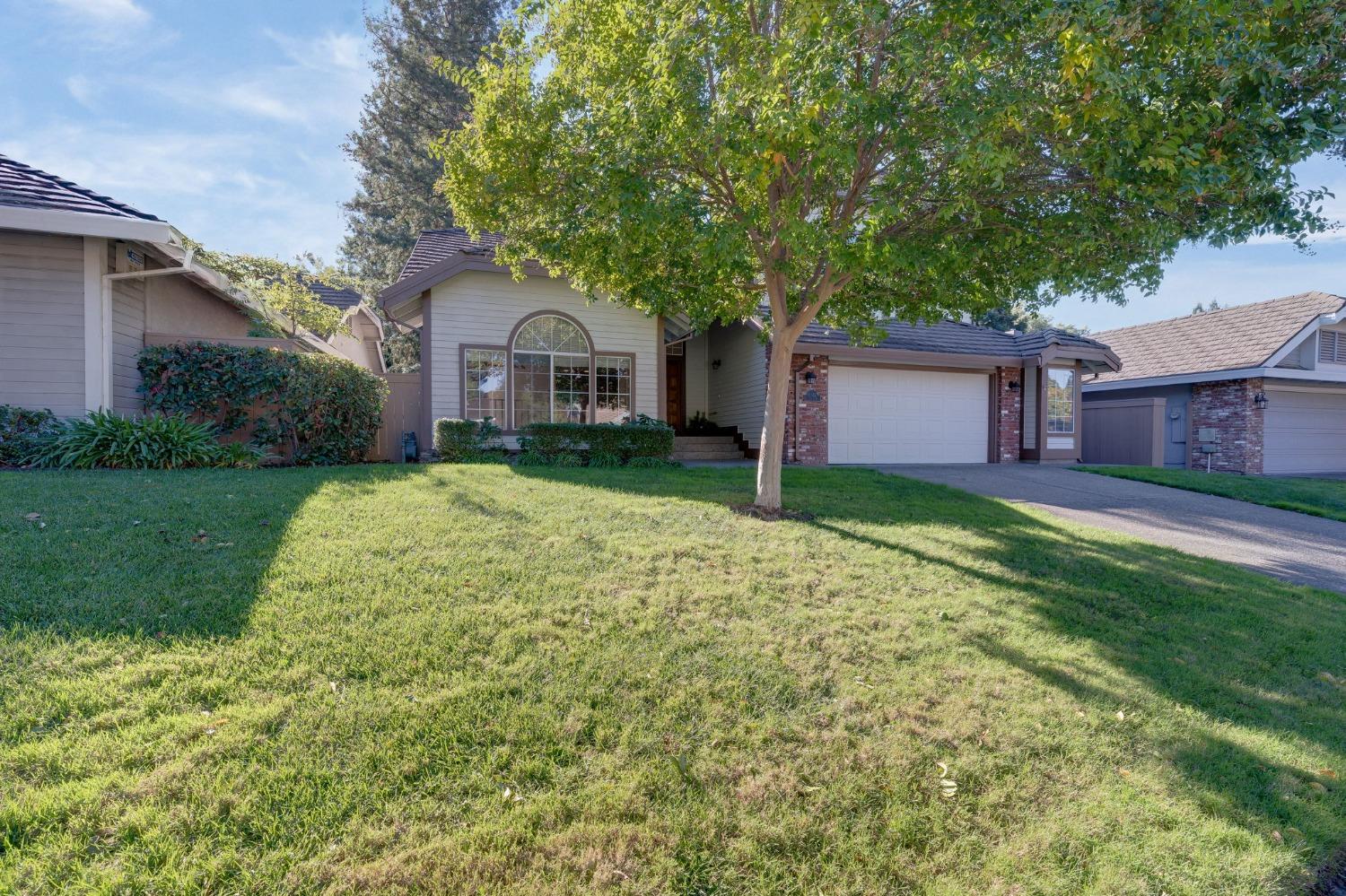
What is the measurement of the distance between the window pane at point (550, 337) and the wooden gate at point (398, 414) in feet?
6.74

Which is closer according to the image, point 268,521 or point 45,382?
point 268,521

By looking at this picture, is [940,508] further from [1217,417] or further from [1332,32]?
[1217,417]

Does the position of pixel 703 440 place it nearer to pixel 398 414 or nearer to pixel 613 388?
pixel 613 388

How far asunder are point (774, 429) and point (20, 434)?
9.03 m

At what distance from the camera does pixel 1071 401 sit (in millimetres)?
15797

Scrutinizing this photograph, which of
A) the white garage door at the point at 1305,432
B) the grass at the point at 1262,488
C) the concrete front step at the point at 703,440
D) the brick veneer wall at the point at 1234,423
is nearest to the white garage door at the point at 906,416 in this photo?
the concrete front step at the point at 703,440

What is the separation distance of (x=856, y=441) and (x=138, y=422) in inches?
485

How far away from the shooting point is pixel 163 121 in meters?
11.2

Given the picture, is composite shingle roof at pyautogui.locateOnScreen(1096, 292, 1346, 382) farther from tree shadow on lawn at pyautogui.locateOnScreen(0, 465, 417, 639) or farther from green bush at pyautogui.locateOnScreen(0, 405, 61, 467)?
green bush at pyautogui.locateOnScreen(0, 405, 61, 467)

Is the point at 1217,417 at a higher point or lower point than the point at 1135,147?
lower

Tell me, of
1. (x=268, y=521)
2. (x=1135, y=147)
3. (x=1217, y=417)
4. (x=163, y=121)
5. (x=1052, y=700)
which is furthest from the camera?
(x=1217, y=417)

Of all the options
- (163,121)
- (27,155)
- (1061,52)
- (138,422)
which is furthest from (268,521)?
(163,121)

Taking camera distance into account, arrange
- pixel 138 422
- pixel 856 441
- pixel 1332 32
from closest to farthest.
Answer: pixel 1332 32 < pixel 138 422 < pixel 856 441

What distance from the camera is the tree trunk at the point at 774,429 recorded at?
729cm
